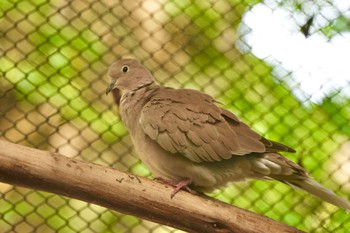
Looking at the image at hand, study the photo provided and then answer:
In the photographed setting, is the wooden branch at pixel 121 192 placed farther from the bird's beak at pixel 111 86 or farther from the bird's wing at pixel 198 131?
the bird's beak at pixel 111 86

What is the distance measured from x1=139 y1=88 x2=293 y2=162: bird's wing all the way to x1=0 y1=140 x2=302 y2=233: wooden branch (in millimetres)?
167

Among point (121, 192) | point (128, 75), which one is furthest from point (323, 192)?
point (128, 75)

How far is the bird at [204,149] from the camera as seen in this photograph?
1903 millimetres

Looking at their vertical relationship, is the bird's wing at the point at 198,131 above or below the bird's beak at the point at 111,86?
above

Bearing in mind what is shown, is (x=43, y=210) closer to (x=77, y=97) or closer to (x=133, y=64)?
(x=77, y=97)

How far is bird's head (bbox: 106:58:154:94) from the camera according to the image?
234 cm

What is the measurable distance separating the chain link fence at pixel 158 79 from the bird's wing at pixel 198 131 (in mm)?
624

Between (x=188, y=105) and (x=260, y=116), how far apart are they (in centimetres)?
72

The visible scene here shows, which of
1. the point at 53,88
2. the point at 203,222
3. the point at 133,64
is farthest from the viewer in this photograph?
the point at 53,88

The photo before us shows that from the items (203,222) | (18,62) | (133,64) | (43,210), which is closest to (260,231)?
(203,222)

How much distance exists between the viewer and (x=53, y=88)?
8.41ft

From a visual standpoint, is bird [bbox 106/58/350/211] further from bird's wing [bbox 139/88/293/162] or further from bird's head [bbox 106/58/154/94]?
bird's head [bbox 106/58/154/94]

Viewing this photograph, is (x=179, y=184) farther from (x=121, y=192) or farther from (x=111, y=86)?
(x=111, y=86)

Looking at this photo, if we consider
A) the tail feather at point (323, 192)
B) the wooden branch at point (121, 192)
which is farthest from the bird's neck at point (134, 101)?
the tail feather at point (323, 192)
